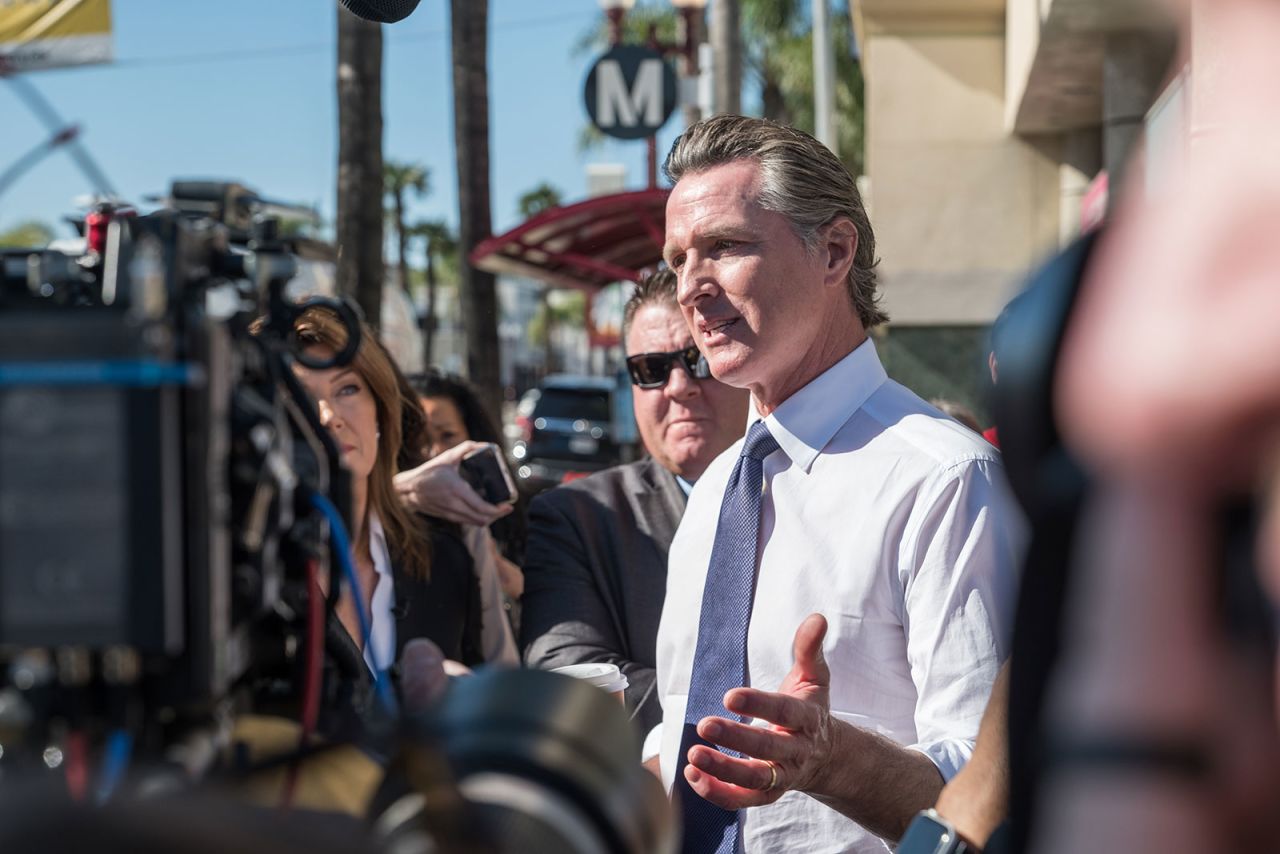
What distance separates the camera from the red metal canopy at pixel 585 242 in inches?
472

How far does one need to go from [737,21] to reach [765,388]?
43.7 feet

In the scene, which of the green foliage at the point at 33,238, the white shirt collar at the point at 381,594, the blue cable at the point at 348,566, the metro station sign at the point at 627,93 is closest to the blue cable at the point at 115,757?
the blue cable at the point at 348,566

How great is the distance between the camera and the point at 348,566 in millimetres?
1390

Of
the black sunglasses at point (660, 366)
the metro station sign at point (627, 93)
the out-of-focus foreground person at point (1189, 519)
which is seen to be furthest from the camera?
the metro station sign at point (627, 93)

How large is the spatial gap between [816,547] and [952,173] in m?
12.3

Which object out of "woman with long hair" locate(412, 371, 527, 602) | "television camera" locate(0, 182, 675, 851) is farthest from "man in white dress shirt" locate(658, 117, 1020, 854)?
"woman with long hair" locate(412, 371, 527, 602)

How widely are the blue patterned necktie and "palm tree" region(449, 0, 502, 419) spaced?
9.80 m

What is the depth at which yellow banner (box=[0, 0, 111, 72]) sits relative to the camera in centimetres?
862

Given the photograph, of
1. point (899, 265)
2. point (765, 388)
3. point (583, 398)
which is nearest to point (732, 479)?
point (765, 388)

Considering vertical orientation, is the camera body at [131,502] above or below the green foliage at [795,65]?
below

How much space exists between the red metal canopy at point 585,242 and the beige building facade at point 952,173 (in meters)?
2.36

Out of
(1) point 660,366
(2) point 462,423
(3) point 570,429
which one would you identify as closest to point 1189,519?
(1) point 660,366

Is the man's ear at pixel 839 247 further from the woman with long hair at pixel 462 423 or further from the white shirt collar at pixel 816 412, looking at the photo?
the woman with long hair at pixel 462 423

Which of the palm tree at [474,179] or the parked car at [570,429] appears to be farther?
the parked car at [570,429]
